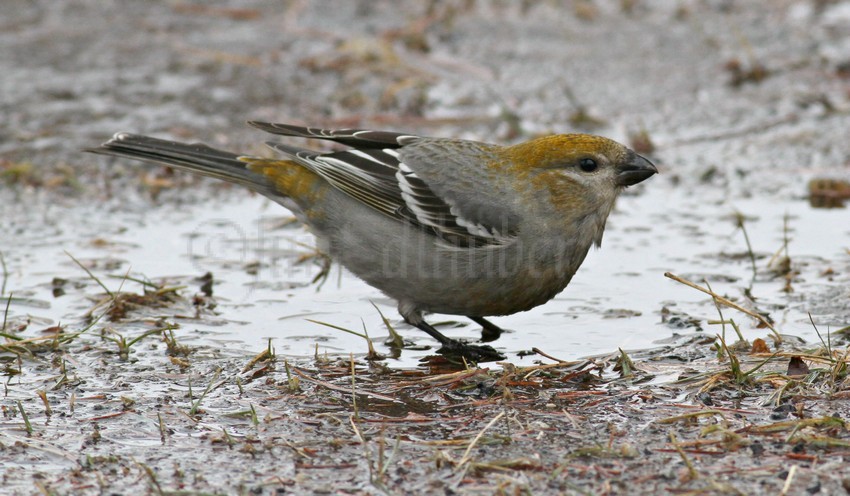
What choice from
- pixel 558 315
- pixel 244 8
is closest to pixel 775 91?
pixel 558 315

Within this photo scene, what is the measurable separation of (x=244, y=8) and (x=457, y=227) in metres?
7.48

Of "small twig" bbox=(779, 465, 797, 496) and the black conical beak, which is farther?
the black conical beak

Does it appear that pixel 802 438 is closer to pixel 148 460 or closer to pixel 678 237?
pixel 148 460

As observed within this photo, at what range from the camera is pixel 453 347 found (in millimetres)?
6105

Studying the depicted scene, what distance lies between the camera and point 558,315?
21.5ft

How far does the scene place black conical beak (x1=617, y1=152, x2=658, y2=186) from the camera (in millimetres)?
6082

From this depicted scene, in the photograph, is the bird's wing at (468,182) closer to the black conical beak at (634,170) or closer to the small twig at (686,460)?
the black conical beak at (634,170)

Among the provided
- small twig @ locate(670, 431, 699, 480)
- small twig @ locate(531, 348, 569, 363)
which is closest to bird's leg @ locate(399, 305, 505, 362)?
small twig @ locate(531, 348, 569, 363)

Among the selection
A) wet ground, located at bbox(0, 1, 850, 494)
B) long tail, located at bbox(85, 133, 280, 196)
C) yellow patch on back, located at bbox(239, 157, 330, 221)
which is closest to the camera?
wet ground, located at bbox(0, 1, 850, 494)

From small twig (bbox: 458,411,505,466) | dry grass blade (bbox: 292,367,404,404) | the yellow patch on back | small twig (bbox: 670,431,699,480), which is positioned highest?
the yellow patch on back

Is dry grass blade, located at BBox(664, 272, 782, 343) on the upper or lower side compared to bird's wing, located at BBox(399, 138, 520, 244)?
lower

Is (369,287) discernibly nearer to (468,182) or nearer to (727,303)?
(468,182)

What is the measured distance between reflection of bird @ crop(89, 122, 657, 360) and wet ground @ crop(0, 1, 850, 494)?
1.29 ft

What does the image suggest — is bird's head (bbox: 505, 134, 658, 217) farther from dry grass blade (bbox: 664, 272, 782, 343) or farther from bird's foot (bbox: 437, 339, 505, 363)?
bird's foot (bbox: 437, 339, 505, 363)
